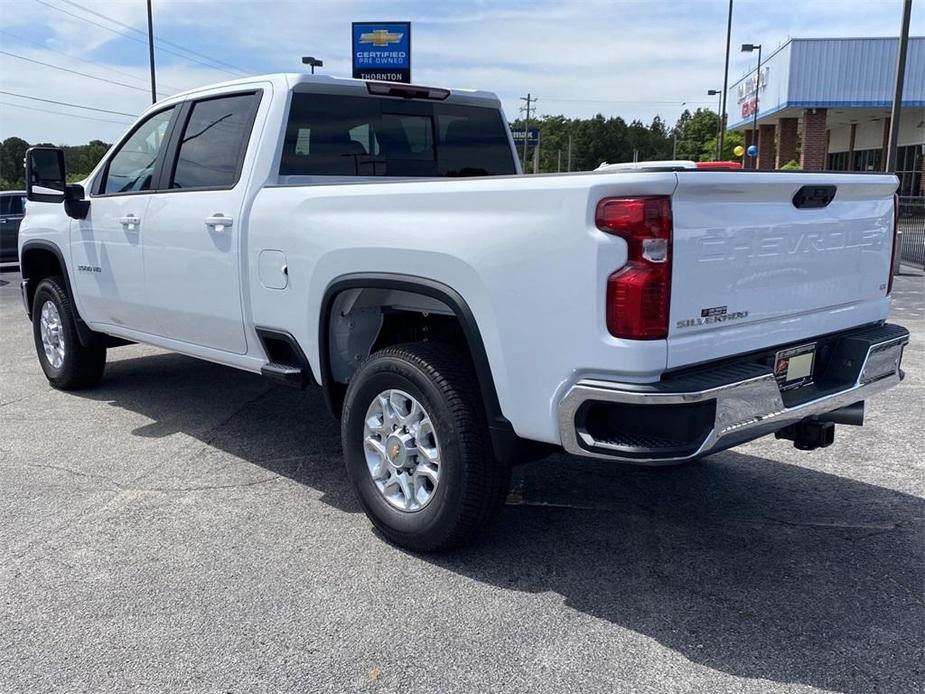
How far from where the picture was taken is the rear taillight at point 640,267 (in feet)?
9.65

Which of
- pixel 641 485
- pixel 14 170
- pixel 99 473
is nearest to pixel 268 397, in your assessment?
pixel 99 473

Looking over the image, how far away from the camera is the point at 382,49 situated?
65.4 ft

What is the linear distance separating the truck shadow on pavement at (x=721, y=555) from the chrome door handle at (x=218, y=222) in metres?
1.41

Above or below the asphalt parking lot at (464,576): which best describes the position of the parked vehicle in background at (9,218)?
above

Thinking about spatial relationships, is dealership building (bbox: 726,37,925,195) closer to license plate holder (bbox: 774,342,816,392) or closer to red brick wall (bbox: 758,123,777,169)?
red brick wall (bbox: 758,123,777,169)

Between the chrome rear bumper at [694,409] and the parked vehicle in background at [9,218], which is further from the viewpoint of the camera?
the parked vehicle in background at [9,218]

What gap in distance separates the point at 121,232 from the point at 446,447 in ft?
10.4

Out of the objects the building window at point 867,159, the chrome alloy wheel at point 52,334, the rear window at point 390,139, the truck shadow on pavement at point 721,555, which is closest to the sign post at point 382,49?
the chrome alloy wheel at point 52,334

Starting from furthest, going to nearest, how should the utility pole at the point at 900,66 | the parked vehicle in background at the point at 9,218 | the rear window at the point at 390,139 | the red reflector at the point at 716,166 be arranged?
1. the parked vehicle in background at the point at 9,218
2. the utility pole at the point at 900,66
3. the rear window at the point at 390,139
4. the red reflector at the point at 716,166

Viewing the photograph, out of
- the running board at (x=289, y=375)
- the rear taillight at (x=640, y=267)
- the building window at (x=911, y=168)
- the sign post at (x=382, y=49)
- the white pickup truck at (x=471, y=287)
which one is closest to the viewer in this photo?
the rear taillight at (x=640, y=267)

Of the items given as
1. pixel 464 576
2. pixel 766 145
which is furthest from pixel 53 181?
pixel 766 145

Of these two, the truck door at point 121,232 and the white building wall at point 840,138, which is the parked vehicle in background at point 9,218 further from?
the white building wall at point 840,138

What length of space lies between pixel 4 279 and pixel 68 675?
620 inches

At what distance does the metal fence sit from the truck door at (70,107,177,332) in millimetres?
15142
